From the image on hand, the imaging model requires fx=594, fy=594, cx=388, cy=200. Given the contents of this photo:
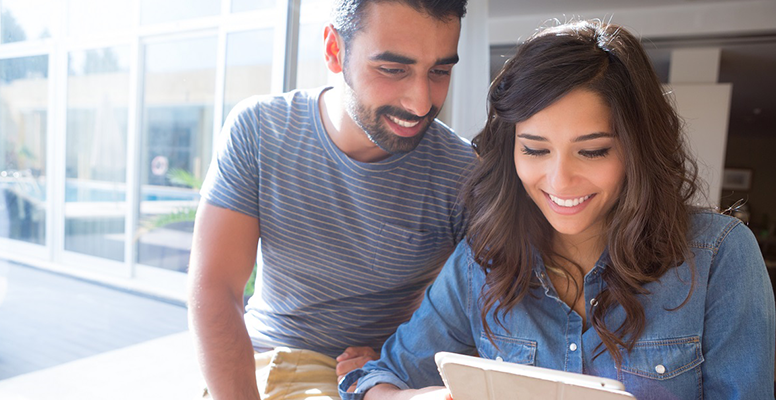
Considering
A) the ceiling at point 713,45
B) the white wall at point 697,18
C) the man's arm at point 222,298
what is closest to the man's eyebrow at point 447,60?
the man's arm at point 222,298

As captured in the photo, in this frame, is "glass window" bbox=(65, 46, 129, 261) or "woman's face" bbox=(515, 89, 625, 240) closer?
"woman's face" bbox=(515, 89, 625, 240)

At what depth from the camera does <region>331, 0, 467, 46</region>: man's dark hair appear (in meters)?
1.25

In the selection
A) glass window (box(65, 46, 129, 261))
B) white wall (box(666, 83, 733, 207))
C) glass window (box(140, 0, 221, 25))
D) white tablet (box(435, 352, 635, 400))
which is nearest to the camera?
white tablet (box(435, 352, 635, 400))

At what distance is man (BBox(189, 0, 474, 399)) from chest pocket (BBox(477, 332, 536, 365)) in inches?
11.7

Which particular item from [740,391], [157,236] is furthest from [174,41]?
[740,391]

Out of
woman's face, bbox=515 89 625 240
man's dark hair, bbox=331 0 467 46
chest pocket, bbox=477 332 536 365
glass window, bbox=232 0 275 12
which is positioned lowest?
chest pocket, bbox=477 332 536 365

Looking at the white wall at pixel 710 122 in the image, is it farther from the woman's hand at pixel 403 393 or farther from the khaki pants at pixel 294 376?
the woman's hand at pixel 403 393

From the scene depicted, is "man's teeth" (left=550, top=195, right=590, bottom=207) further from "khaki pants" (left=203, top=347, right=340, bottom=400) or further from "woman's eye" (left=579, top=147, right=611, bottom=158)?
"khaki pants" (left=203, top=347, right=340, bottom=400)

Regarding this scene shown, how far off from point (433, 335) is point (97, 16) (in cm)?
136

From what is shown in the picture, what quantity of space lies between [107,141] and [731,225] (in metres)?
1.81

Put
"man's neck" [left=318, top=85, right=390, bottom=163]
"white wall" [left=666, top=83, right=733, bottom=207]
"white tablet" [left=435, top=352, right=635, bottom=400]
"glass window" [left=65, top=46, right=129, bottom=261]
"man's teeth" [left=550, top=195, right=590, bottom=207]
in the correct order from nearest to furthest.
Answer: "white tablet" [left=435, top=352, right=635, bottom=400]
"man's teeth" [left=550, top=195, right=590, bottom=207]
"man's neck" [left=318, top=85, right=390, bottom=163]
"glass window" [left=65, top=46, right=129, bottom=261]
"white wall" [left=666, top=83, right=733, bottom=207]

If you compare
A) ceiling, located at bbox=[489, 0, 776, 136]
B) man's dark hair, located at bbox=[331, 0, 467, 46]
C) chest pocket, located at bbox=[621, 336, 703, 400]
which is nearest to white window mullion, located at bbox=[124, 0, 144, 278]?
man's dark hair, located at bbox=[331, 0, 467, 46]

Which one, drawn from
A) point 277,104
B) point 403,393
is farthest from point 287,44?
point 403,393

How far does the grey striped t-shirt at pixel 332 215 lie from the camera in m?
1.37
